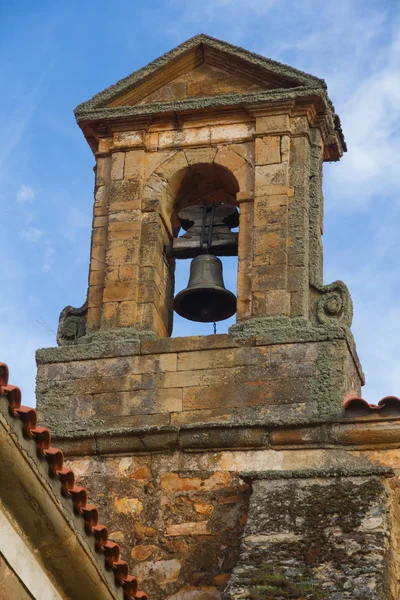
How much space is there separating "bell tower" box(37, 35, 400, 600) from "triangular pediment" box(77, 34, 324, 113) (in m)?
0.01

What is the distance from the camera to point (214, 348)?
11148 millimetres

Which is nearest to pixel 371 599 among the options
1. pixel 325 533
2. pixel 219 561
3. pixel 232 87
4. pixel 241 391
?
pixel 325 533

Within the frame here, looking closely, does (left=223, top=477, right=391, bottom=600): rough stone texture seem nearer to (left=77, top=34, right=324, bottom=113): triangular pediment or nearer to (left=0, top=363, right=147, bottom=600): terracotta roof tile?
(left=0, top=363, right=147, bottom=600): terracotta roof tile

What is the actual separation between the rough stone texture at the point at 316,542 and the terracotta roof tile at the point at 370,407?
0.58 metres

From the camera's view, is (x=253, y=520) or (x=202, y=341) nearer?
(x=253, y=520)

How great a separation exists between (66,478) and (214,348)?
3.09 m

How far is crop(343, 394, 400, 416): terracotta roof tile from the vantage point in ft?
34.2

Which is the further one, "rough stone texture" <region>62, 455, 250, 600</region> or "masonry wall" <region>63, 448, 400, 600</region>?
"rough stone texture" <region>62, 455, 250, 600</region>

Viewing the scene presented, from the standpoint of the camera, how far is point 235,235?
12078 millimetres

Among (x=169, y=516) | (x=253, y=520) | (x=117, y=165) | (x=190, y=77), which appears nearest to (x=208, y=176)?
(x=117, y=165)

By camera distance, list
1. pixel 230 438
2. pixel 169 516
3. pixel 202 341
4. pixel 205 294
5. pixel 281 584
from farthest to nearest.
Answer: pixel 205 294 < pixel 202 341 < pixel 230 438 < pixel 169 516 < pixel 281 584

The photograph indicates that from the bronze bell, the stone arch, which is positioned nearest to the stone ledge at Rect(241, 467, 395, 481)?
the bronze bell

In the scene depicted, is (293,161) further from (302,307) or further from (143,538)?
(143,538)

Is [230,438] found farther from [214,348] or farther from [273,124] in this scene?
[273,124]
